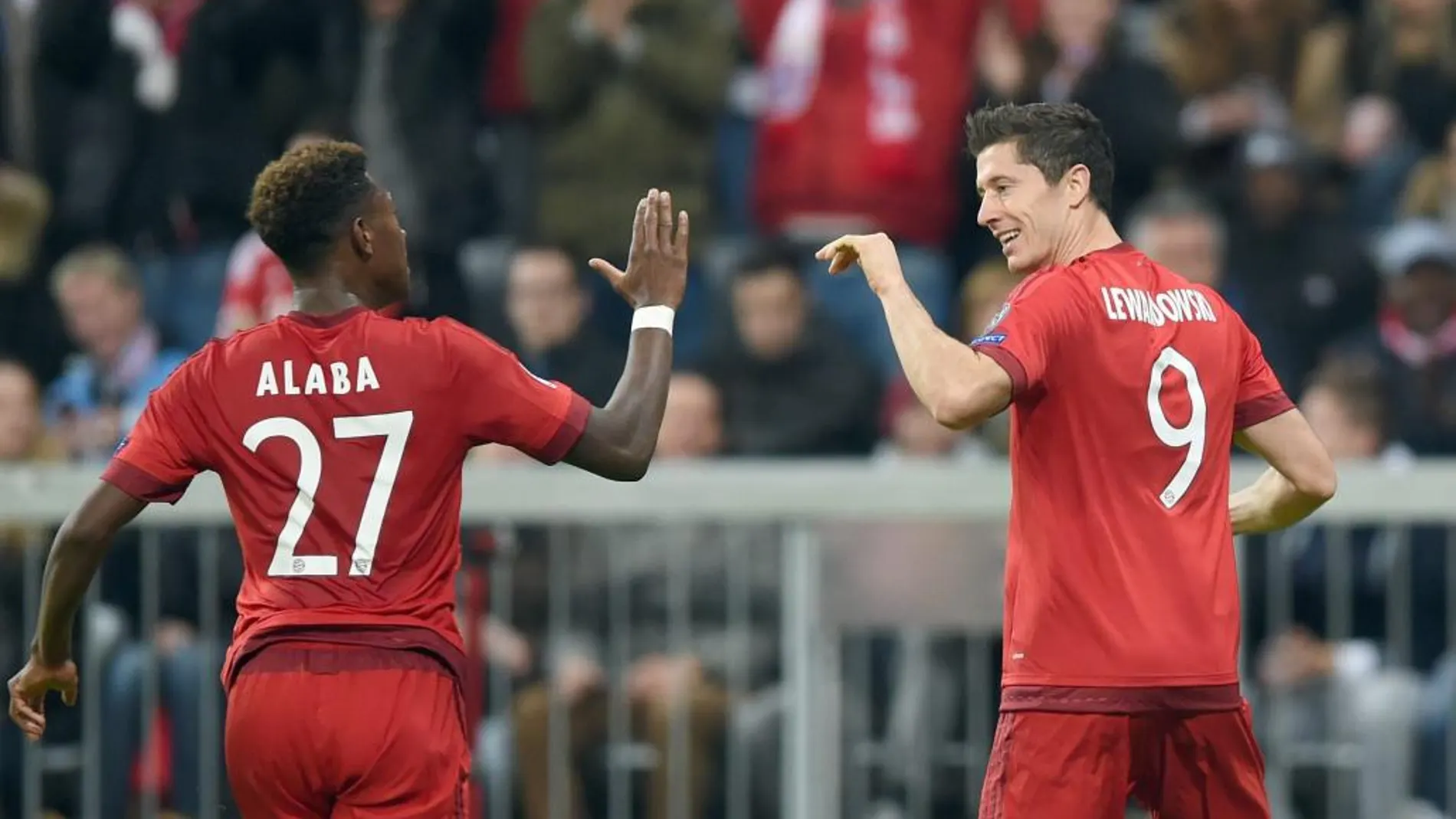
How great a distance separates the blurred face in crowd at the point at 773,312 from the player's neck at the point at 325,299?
4.69 m

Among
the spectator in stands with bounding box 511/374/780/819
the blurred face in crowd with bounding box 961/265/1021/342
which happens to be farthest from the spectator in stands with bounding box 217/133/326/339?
the blurred face in crowd with bounding box 961/265/1021/342

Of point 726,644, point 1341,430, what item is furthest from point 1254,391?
point 1341,430

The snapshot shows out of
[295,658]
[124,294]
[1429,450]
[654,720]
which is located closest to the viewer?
[295,658]

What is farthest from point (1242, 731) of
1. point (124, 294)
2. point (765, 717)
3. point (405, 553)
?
point (124, 294)

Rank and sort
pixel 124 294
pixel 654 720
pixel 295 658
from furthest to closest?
pixel 124 294 < pixel 654 720 < pixel 295 658

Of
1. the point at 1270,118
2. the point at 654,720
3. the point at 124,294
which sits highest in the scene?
the point at 1270,118

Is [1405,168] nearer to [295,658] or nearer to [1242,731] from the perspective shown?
[1242,731]

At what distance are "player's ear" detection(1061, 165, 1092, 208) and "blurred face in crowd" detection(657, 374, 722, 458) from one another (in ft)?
12.1

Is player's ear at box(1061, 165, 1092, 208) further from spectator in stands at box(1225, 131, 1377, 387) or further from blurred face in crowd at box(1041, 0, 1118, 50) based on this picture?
blurred face in crowd at box(1041, 0, 1118, 50)

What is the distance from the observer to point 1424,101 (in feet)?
36.7

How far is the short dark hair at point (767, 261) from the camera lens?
10.2 m

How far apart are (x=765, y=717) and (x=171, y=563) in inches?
80.5

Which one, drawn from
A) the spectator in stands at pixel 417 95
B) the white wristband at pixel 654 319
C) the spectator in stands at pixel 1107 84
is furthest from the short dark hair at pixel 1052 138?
the spectator in stands at pixel 417 95

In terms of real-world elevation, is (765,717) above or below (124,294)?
below
